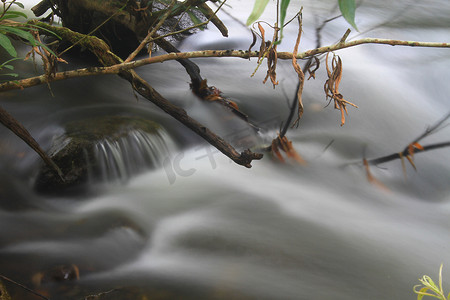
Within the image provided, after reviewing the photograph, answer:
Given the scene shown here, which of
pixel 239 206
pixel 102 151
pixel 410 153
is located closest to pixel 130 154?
pixel 102 151

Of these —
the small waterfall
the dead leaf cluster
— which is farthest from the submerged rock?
the dead leaf cluster

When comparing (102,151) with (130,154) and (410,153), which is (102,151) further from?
(410,153)

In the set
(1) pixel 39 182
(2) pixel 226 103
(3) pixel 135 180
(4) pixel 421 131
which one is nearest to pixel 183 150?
(3) pixel 135 180

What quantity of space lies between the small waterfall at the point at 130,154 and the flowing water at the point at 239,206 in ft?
0.10

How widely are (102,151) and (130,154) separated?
0.50 ft

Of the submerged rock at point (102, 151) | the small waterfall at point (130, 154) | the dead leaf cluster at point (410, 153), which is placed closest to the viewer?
the submerged rock at point (102, 151)

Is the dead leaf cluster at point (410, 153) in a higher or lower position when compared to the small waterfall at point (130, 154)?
higher

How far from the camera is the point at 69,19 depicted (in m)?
2.93

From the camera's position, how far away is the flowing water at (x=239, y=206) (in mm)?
1806

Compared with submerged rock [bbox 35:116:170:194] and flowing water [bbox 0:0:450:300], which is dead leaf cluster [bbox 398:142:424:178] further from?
submerged rock [bbox 35:116:170:194]

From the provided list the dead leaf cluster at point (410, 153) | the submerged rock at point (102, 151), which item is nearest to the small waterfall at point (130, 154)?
the submerged rock at point (102, 151)

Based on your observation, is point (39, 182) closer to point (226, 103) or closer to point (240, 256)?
point (240, 256)

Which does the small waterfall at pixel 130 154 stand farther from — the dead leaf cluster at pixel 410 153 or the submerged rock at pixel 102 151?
the dead leaf cluster at pixel 410 153

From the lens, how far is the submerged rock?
2148 millimetres
